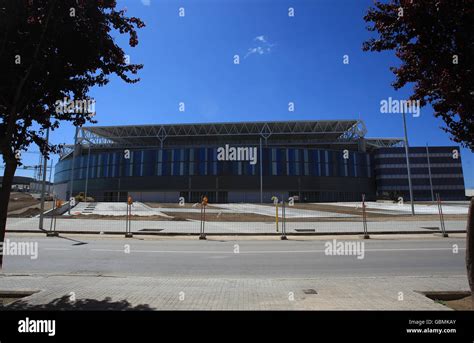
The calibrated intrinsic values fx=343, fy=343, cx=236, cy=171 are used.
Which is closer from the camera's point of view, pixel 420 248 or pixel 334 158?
pixel 420 248

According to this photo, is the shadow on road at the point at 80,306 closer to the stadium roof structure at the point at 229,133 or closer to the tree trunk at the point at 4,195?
the tree trunk at the point at 4,195

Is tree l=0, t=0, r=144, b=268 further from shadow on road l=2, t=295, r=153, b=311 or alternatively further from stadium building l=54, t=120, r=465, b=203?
stadium building l=54, t=120, r=465, b=203

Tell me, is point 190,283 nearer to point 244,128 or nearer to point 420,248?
point 420,248

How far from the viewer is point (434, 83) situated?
5051 millimetres

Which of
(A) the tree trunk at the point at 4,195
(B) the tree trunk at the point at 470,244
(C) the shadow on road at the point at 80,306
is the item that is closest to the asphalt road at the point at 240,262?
(C) the shadow on road at the point at 80,306

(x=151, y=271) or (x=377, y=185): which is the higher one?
(x=377, y=185)

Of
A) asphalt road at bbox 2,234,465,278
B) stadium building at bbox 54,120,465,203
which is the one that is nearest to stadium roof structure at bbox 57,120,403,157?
stadium building at bbox 54,120,465,203

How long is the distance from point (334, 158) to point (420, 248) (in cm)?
7509

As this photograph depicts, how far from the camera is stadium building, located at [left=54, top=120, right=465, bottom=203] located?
80.9m

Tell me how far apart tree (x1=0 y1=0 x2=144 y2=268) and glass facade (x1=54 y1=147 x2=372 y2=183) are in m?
74.7

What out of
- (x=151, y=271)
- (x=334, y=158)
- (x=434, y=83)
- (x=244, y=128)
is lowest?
(x=151, y=271)
